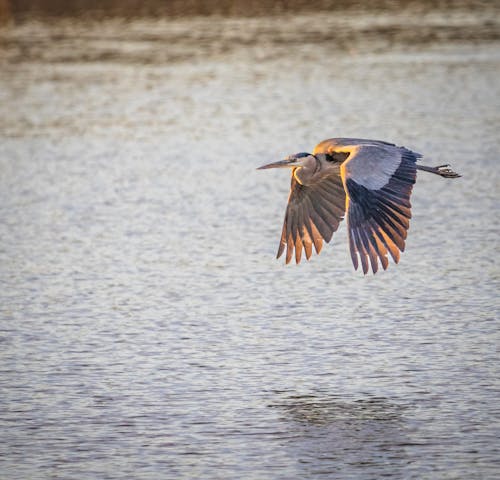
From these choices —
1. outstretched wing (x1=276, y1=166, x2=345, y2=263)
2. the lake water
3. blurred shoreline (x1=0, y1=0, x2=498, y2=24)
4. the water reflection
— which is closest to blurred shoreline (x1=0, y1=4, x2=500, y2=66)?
blurred shoreline (x1=0, y1=0, x2=498, y2=24)

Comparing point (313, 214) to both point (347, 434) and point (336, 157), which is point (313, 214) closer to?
point (336, 157)

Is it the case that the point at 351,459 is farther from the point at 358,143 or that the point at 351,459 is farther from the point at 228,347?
the point at 358,143

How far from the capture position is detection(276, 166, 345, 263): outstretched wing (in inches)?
293

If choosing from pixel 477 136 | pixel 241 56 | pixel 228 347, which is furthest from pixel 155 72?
pixel 228 347

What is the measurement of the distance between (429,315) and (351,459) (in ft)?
7.47

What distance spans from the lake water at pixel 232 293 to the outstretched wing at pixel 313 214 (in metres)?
0.46

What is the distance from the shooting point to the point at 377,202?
6.65m

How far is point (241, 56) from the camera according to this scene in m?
19.4

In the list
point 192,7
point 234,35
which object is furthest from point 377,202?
point 192,7

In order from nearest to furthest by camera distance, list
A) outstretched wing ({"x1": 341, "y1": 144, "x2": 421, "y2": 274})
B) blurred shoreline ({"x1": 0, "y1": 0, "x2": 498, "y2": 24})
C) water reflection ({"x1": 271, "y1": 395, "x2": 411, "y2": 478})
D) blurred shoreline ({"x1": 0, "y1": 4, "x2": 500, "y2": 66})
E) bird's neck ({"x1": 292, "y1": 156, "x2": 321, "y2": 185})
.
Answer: water reflection ({"x1": 271, "y1": 395, "x2": 411, "y2": 478}) < outstretched wing ({"x1": 341, "y1": 144, "x2": 421, "y2": 274}) < bird's neck ({"x1": 292, "y1": 156, "x2": 321, "y2": 185}) < blurred shoreline ({"x1": 0, "y1": 4, "x2": 500, "y2": 66}) < blurred shoreline ({"x1": 0, "y1": 0, "x2": 498, "y2": 24})

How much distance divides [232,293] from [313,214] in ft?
3.46

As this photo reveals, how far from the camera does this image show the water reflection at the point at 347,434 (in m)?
5.41

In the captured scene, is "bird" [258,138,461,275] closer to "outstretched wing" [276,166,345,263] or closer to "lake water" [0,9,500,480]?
"outstretched wing" [276,166,345,263]

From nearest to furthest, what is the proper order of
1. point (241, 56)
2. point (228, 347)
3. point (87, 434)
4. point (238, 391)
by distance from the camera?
point (87, 434)
point (238, 391)
point (228, 347)
point (241, 56)
